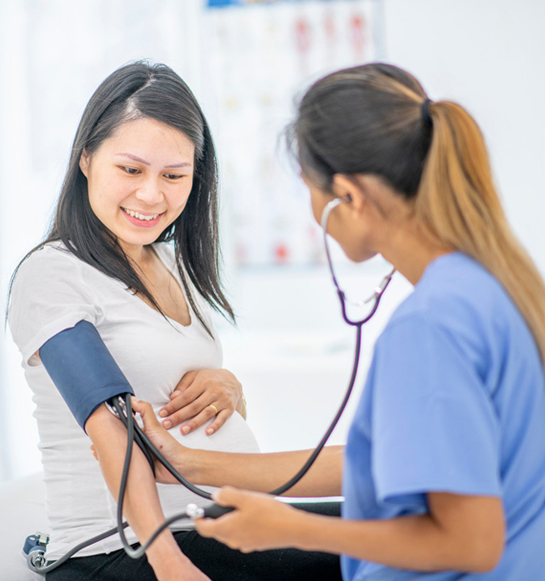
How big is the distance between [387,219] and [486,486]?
35cm

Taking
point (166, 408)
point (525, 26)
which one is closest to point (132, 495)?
point (166, 408)

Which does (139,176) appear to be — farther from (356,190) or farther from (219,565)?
(219,565)

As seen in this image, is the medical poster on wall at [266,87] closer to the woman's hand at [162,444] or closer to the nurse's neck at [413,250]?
the woman's hand at [162,444]

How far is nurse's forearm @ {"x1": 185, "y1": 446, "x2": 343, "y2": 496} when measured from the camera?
1.15 m

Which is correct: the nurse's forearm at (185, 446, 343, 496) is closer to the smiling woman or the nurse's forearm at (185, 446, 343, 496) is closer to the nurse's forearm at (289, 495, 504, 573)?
the smiling woman

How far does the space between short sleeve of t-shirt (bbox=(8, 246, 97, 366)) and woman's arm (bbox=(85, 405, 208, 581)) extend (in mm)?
168

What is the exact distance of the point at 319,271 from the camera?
373 centimetres

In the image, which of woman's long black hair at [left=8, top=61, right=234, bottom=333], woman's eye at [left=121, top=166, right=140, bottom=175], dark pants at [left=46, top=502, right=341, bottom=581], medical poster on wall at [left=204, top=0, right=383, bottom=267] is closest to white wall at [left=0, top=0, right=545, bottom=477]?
medical poster on wall at [left=204, top=0, right=383, bottom=267]

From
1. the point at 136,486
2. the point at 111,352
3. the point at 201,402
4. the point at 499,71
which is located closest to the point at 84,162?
the point at 111,352

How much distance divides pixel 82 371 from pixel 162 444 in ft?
0.67

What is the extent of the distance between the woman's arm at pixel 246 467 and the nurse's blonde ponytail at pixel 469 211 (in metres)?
0.52

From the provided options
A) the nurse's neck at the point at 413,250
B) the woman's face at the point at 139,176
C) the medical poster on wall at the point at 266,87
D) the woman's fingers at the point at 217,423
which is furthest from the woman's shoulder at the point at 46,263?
the medical poster on wall at the point at 266,87

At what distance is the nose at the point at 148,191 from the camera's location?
1.26 metres

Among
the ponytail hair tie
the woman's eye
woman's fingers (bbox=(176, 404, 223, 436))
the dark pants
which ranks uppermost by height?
the ponytail hair tie
